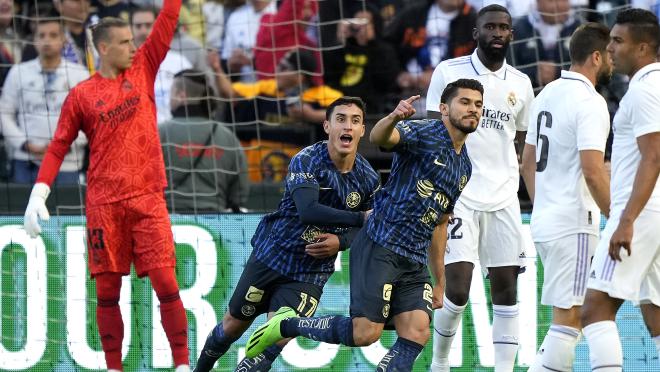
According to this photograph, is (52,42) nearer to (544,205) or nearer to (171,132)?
(171,132)

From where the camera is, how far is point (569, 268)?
787cm

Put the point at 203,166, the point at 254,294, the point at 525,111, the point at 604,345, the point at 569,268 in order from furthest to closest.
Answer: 1. the point at 203,166
2. the point at 525,111
3. the point at 254,294
4. the point at 569,268
5. the point at 604,345

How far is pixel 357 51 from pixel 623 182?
16.6 feet

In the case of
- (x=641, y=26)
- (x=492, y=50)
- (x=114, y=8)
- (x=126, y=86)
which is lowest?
(x=126, y=86)

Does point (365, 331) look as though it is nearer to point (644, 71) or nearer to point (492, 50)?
point (644, 71)

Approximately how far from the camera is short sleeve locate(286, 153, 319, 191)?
7.99 metres

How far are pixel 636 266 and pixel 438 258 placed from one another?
1.34 m

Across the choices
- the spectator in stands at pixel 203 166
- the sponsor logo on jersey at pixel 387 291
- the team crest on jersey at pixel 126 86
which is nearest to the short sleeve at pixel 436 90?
the sponsor logo on jersey at pixel 387 291

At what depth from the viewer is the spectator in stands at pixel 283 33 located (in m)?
12.3

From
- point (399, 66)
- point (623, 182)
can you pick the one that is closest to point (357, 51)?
point (399, 66)

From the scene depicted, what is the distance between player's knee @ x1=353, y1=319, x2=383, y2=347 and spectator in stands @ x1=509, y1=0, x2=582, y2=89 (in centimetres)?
415

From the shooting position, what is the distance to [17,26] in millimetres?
12984

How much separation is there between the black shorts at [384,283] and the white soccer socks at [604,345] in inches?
37.9

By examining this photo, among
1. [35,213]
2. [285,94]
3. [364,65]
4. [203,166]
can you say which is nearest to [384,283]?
[35,213]
